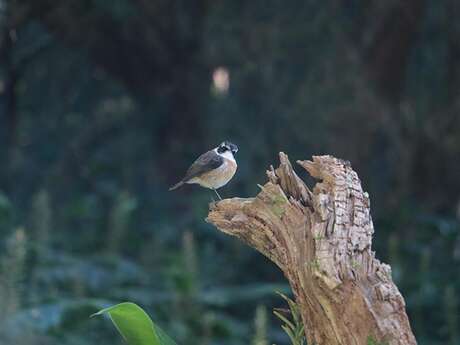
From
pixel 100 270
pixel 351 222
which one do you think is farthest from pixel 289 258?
pixel 100 270

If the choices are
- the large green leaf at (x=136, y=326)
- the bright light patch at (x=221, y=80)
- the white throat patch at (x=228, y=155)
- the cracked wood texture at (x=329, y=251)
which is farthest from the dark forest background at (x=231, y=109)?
the large green leaf at (x=136, y=326)

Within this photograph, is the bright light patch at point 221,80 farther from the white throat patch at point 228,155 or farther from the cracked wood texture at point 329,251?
the cracked wood texture at point 329,251

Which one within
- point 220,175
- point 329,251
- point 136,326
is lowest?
point 136,326

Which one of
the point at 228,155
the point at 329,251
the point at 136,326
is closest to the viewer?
the point at 329,251

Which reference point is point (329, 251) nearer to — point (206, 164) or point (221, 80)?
point (206, 164)

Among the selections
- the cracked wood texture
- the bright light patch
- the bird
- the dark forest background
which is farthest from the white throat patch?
the bright light patch

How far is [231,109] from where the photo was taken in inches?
500

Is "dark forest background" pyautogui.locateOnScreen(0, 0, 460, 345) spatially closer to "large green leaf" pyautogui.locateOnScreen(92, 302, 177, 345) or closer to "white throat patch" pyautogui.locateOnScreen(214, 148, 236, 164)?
"white throat patch" pyautogui.locateOnScreen(214, 148, 236, 164)

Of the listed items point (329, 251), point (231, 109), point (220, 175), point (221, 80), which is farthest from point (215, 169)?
point (221, 80)

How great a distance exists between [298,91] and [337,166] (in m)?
7.40

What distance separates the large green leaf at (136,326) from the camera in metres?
4.42

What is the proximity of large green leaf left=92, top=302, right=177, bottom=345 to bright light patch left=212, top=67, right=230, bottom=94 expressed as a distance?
8028mm

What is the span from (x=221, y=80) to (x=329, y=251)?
8.66 metres

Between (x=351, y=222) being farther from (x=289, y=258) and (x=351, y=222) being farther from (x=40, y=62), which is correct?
(x=40, y=62)
